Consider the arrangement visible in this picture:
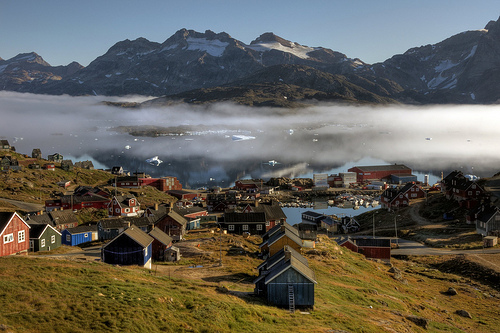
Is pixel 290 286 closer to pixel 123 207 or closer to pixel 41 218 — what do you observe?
pixel 41 218

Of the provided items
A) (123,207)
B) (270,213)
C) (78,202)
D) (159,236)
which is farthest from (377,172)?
(159,236)

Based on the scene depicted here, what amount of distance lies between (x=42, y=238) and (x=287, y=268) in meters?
23.4

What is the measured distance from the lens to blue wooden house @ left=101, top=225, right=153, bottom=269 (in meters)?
31.4

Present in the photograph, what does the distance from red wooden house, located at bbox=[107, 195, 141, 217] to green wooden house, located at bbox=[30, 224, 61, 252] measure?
19665 mm

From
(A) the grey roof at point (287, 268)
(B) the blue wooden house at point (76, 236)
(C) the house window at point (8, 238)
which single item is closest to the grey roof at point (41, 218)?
(B) the blue wooden house at point (76, 236)

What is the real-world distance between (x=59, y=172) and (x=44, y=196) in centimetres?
2084

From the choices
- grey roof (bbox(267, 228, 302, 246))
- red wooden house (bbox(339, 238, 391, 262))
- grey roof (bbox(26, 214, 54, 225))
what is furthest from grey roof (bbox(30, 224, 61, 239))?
red wooden house (bbox(339, 238, 391, 262))

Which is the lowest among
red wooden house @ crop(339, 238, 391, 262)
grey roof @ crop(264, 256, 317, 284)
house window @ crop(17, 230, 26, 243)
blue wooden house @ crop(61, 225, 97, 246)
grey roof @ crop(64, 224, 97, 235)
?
red wooden house @ crop(339, 238, 391, 262)

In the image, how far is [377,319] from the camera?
2395cm

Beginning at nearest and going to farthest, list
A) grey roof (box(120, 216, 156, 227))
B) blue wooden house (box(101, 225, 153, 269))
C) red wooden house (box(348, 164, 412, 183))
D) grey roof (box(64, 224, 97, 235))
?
blue wooden house (box(101, 225, 153, 269)) < grey roof (box(64, 224, 97, 235)) < grey roof (box(120, 216, 156, 227)) < red wooden house (box(348, 164, 412, 183))

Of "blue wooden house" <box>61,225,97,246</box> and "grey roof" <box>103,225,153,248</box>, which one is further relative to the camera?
"blue wooden house" <box>61,225,97,246</box>

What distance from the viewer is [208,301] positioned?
2109 cm

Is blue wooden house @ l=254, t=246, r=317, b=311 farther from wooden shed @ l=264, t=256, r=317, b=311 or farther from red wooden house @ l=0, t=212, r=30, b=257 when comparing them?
red wooden house @ l=0, t=212, r=30, b=257

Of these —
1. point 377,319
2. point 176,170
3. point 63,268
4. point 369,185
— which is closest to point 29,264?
point 63,268
